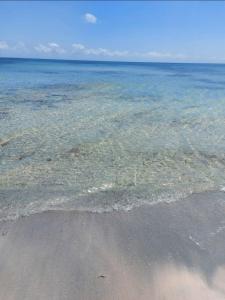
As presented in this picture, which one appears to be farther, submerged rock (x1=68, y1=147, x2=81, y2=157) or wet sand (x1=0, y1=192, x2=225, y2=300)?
submerged rock (x1=68, y1=147, x2=81, y2=157)

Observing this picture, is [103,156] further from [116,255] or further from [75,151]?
[116,255]

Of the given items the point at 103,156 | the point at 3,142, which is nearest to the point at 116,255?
the point at 103,156

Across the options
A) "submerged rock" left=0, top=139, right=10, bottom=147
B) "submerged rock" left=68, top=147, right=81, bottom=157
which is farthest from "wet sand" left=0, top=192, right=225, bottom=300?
"submerged rock" left=0, top=139, right=10, bottom=147

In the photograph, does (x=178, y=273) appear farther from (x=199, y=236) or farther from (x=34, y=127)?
(x=34, y=127)

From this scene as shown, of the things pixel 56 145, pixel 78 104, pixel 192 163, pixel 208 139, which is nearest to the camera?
pixel 192 163

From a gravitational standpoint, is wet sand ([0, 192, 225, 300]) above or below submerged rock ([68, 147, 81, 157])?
above

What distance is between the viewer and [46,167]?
7215 millimetres

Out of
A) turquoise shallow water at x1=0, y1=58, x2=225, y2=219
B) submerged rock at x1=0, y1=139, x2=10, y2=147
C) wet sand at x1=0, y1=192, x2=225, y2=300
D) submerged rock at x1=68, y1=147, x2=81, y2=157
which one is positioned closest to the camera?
wet sand at x1=0, y1=192, x2=225, y2=300

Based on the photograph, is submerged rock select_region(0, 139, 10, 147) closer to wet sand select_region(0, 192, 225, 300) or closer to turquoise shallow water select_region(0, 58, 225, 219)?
turquoise shallow water select_region(0, 58, 225, 219)

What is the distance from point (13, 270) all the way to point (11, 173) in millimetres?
3273

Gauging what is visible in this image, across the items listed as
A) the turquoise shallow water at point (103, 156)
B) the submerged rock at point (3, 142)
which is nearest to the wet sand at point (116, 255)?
the turquoise shallow water at point (103, 156)

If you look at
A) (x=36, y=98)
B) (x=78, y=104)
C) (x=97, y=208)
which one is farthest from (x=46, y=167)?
(x=36, y=98)

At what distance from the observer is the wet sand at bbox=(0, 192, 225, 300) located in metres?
3.57

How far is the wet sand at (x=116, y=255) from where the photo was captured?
3566 mm
